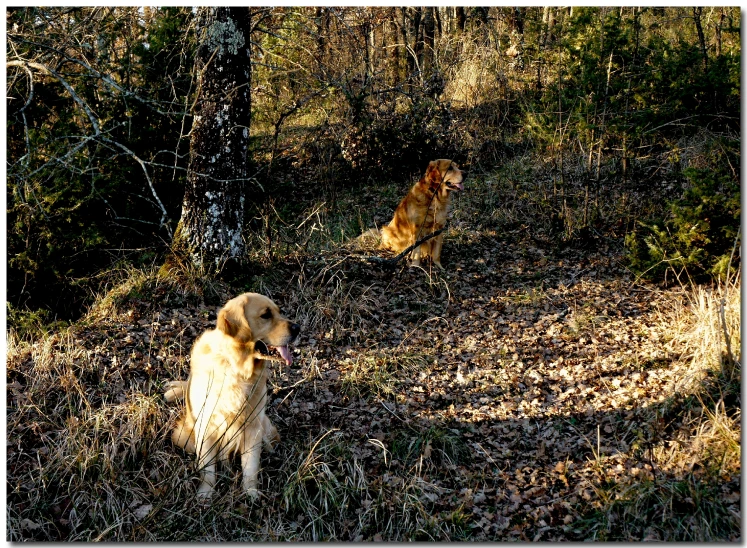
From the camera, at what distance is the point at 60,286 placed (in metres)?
7.94

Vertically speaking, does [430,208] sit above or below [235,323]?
above

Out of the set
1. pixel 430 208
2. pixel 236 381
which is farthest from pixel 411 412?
pixel 430 208

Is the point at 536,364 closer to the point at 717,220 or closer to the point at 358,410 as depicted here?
the point at 358,410

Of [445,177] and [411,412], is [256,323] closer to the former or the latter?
[411,412]

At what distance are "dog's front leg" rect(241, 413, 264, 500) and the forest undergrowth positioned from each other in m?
0.09

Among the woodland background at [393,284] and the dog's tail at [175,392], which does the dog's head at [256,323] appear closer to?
the woodland background at [393,284]

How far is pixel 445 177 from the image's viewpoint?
8547 mm

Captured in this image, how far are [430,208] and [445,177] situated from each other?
1.52 feet

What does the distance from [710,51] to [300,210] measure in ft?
28.0

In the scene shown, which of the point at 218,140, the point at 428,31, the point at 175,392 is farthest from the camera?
the point at 428,31

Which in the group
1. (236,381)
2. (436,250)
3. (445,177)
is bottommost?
(236,381)

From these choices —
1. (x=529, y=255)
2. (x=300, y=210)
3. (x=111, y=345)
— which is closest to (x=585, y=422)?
(x=529, y=255)

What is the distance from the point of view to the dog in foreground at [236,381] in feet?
14.5

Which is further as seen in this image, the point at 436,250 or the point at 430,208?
the point at 430,208
